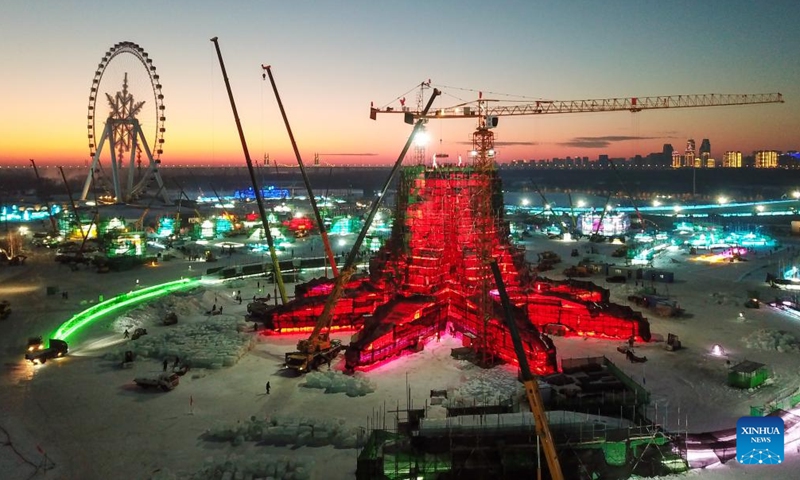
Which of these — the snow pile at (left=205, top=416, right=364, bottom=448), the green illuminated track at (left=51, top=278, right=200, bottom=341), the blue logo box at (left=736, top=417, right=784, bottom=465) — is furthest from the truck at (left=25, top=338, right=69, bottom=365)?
the blue logo box at (left=736, top=417, right=784, bottom=465)

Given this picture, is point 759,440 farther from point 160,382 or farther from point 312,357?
point 160,382

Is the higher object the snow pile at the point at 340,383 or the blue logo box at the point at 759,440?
the blue logo box at the point at 759,440

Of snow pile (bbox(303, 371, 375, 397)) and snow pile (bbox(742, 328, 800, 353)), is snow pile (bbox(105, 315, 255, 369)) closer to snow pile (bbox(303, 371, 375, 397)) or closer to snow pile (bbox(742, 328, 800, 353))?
snow pile (bbox(303, 371, 375, 397))

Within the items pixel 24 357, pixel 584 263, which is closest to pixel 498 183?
pixel 584 263

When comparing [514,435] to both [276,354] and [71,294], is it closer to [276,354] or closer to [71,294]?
[276,354]

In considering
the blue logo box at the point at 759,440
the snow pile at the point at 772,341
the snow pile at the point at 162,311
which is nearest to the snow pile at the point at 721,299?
the snow pile at the point at 772,341

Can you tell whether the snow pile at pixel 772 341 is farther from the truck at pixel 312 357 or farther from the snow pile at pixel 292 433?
the snow pile at pixel 292 433
